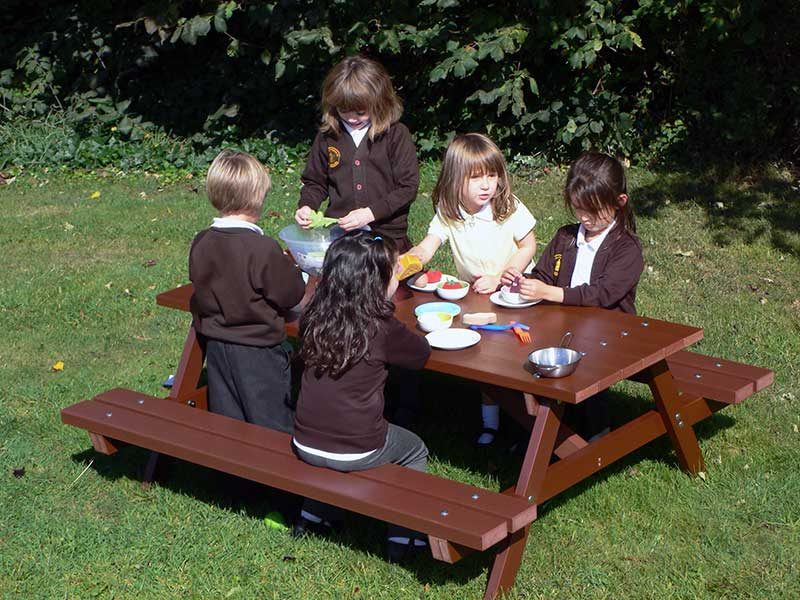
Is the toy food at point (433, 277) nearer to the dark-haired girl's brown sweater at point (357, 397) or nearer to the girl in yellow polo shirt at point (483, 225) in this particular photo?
the girl in yellow polo shirt at point (483, 225)

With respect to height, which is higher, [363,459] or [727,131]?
[727,131]

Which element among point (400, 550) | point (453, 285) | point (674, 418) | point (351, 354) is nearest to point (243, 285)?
point (351, 354)

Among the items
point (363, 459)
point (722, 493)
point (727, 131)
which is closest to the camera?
point (363, 459)

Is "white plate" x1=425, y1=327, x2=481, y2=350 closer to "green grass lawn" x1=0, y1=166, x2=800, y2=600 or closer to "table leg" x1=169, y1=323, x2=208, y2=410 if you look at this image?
"green grass lawn" x1=0, y1=166, x2=800, y2=600

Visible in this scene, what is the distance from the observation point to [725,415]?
502 centimetres

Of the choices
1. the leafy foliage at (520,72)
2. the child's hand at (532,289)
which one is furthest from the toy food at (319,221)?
the leafy foliage at (520,72)

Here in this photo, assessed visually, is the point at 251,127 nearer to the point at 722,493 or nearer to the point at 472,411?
the point at 472,411

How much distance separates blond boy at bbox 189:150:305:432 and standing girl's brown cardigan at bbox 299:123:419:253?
35.3 inches

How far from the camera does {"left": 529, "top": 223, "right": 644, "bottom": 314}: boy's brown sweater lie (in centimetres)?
435

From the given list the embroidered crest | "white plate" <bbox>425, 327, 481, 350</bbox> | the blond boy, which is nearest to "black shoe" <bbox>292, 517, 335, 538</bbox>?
the blond boy

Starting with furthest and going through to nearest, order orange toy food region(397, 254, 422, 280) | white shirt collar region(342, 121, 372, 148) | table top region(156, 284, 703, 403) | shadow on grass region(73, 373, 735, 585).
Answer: white shirt collar region(342, 121, 372, 148), orange toy food region(397, 254, 422, 280), shadow on grass region(73, 373, 735, 585), table top region(156, 284, 703, 403)

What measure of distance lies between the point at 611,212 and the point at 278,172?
19.2ft

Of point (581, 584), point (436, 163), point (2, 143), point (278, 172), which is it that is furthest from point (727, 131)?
point (2, 143)

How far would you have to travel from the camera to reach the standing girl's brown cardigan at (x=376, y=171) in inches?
201
